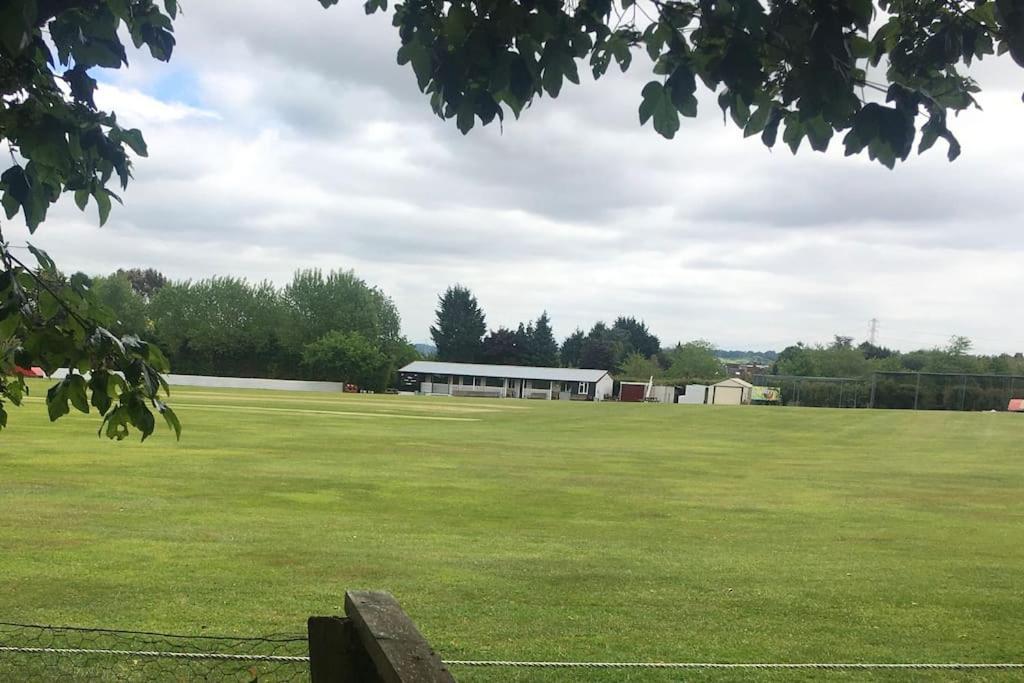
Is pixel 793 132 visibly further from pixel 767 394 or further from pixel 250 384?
pixel 250 384

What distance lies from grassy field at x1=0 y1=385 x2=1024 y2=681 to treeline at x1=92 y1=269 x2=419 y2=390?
3011 inches

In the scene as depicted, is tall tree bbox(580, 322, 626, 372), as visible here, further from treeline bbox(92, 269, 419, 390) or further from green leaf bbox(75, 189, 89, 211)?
green leaf bbox(75, 189, 89, 211)

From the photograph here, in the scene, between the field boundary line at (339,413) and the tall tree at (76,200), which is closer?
the tall tree at (76,200)

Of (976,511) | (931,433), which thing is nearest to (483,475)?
(976,511)

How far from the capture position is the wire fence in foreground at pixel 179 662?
19.7 feet

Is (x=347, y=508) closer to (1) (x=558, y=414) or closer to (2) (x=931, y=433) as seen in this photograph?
(2) (x=931, y=433)

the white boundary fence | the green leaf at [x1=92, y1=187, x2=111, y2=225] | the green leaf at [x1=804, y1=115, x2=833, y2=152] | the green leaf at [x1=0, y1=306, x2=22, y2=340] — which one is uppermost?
the green leaf at [x1=804, y1=115, x2=833, y2=152]

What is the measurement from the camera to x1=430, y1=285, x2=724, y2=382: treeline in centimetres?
13162

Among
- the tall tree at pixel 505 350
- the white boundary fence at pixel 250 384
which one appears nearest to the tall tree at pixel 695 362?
the tall tree at pixel 505 350

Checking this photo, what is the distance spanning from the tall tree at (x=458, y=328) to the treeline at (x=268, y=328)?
914 inches

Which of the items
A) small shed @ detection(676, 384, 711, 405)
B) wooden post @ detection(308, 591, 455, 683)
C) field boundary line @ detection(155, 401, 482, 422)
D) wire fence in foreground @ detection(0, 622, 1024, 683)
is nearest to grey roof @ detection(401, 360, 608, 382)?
small shed @ detection(676, 384, 711, 405)

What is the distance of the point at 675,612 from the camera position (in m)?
8.61

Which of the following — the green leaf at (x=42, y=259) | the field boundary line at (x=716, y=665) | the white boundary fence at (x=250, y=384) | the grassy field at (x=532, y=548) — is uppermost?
the green leaf at (x=42, y=259)

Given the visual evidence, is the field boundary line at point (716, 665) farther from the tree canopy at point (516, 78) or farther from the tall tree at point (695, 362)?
the tall tree at point (695, 362)
